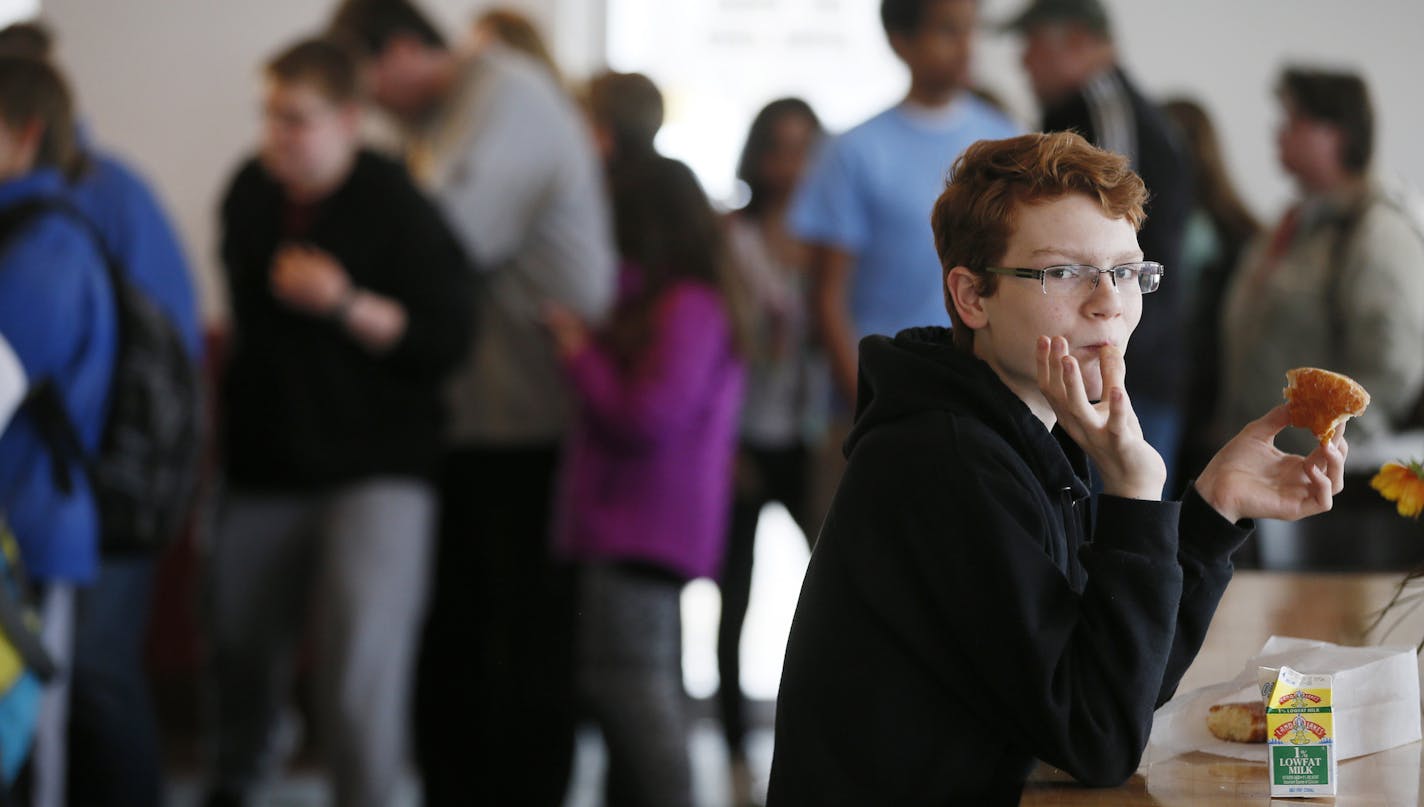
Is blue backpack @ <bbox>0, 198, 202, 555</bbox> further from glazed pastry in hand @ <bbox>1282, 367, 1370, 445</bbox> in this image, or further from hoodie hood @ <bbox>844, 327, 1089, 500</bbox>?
glazed pastry in hand @ <bbox>1282, 367, 1370, 445</bbox>

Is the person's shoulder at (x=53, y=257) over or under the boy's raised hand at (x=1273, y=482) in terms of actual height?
over

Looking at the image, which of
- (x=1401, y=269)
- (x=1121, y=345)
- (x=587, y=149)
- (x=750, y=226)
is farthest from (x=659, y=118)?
(x=1121, y=345)

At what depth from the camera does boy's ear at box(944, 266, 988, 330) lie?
3.92 feet

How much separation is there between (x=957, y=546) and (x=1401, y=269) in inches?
60.5

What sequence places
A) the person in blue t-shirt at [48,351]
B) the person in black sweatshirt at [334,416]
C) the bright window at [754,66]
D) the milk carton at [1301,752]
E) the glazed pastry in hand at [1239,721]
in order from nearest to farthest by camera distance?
the milk carton at [1301,752], the glazed pastry in hand at [1239,721], the person in blue t-shirt at [48,351], the person in black sweatshirt at [334,416], the bright window at [754,66]

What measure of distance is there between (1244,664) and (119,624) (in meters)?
1.99

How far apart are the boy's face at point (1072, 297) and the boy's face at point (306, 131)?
1843mm

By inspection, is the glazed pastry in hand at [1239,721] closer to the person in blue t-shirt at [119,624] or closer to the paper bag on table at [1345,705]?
the paper bag on table at [1345,705]

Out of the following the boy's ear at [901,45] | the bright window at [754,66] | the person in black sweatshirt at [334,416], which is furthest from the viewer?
the bright window at [754,66]

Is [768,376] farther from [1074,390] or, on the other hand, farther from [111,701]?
[1074,390]

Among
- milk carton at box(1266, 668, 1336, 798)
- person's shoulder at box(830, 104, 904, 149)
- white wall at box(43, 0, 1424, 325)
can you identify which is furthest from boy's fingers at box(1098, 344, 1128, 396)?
white wall at box(43, 0, 1424, 325)

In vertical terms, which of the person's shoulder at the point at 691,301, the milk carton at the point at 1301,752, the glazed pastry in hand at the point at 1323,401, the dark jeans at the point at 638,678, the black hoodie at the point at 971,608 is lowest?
the dark jeans at the point at 638,678

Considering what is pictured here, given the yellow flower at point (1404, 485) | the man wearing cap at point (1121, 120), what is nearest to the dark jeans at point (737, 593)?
the man wearing cap at point (1121, 120)

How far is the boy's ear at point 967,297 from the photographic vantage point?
1193 millimetres
